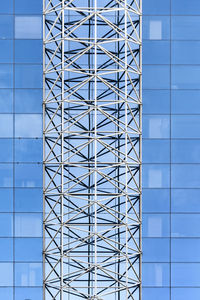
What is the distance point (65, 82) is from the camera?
2484 centimetres

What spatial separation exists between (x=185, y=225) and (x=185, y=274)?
2.74 metres

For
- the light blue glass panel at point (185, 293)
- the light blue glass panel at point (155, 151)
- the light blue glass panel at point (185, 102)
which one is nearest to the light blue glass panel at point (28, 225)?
the light blue glass panel at point (155, 151)

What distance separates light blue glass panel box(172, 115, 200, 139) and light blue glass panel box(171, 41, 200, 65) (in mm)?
3208

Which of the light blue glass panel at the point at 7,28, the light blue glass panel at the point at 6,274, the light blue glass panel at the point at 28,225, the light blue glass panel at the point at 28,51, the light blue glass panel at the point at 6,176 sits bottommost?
the light blue glass panel at the point at 6,274

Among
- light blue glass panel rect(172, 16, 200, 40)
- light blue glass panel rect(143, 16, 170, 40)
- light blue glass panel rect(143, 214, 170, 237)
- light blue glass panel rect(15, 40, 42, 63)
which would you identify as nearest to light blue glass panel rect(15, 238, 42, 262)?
light blue glass panel rect(143, 214, 170, 237)

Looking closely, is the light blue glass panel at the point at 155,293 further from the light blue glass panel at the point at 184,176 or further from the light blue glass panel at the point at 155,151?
the light blue glass panel at the point at 155,151

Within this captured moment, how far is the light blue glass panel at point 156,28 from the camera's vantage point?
82.8 feet

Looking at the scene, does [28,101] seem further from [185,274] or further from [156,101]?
[185,274]

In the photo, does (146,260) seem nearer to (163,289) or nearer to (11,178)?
(163,289)

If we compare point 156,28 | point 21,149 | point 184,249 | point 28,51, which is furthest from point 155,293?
point 28,51

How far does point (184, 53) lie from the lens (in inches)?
1000

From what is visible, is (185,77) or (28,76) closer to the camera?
(28,76)

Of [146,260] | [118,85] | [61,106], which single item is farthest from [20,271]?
[118,85]

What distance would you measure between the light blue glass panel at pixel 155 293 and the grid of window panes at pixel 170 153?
0.09 ft
